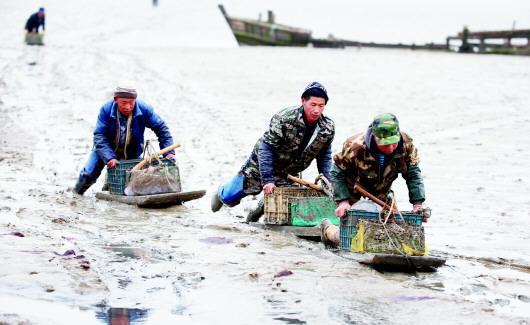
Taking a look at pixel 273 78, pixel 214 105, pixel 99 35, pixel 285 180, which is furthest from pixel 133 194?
pixel 99 35

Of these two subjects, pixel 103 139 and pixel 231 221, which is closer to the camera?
pixel 231 221

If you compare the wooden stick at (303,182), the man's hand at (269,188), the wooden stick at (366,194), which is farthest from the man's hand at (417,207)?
the man's hand at (269,188)

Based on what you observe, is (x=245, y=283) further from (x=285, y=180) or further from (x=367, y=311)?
(x=285, y=180)

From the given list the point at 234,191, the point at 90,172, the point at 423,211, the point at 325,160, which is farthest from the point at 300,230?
the point at 90,172

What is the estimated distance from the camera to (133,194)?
A: 35.9 feet

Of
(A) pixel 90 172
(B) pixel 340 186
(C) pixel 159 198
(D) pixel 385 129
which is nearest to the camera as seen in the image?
(D) pixel 385 129

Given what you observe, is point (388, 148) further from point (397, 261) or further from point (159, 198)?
point (159, 198)

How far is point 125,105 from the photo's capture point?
10961 mm

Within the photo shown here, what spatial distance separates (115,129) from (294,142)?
2.71 m

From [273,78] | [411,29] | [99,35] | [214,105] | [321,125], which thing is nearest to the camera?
[321,125]

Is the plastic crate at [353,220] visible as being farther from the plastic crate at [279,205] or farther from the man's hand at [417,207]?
the plastic crate at [279,205]

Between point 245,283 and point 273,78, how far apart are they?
20.4 metres

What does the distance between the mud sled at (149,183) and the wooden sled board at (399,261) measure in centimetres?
357

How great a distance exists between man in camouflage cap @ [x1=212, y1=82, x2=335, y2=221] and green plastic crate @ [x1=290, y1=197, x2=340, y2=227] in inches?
12.2
